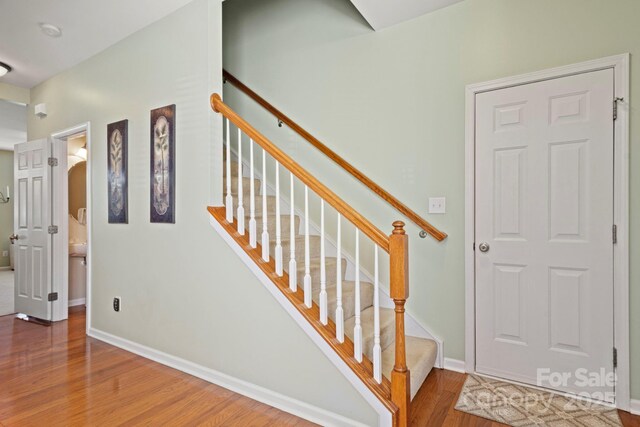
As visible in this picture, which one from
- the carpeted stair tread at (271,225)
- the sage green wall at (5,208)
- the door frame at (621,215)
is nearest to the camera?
the door frame at (621,215)

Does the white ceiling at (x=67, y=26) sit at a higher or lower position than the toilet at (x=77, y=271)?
higher

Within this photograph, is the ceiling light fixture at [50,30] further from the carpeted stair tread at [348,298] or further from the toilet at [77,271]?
the carpeted stair tread at [348,298]

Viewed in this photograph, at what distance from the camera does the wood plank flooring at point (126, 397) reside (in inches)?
76.2

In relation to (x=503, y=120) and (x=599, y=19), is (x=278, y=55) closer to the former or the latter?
(x=503, y=120)

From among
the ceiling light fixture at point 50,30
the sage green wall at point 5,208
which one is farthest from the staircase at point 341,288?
Result: the sage green wall at point 5,208

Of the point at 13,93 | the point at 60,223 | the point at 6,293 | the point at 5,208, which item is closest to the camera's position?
the point at 60,223

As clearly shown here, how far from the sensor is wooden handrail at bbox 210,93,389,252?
1761mm

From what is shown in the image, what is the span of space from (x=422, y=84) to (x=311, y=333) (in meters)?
1.88

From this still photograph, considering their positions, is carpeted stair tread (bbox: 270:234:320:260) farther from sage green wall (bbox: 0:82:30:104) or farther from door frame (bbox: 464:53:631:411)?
sage green wall (bbox: 0:82:30:104)

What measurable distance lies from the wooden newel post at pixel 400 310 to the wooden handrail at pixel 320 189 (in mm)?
60

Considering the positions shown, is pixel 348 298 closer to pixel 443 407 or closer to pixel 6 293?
pixel 443 407

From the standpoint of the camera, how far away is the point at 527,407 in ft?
6.56

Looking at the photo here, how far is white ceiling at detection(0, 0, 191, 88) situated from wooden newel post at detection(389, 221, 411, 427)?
2296 mm

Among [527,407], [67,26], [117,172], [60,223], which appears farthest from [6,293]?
[527,407]
